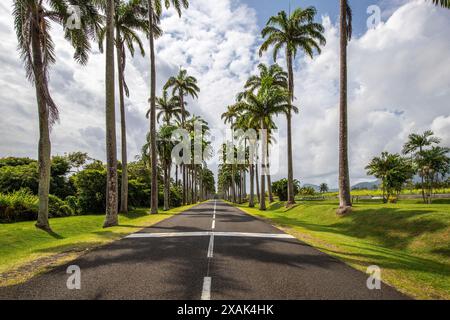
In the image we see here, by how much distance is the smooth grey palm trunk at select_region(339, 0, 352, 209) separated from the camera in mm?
18297

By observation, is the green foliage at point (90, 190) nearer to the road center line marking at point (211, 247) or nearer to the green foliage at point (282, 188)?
the road center line marking at point (211, 247)

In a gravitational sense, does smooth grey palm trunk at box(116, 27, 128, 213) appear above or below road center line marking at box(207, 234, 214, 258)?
above

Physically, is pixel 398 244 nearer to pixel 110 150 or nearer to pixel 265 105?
pixel 110 150

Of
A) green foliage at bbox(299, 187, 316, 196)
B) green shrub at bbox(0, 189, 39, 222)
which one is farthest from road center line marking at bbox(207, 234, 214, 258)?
green foliage at bbox(299, 187, 316, 196)

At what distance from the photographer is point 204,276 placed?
17.8 feet

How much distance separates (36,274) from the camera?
5.77 metres

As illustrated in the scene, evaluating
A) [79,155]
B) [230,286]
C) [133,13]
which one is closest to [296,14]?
[133,13]

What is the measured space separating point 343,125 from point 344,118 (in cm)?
48

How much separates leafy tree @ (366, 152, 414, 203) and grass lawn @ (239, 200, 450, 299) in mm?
28493

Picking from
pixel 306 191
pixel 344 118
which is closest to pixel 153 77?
pixel 344 118

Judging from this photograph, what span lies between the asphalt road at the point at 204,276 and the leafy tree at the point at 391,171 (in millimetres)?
40348

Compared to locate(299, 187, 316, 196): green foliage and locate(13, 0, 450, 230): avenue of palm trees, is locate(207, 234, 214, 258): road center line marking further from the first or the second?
locate(299, 187, 316, 196): green foliage

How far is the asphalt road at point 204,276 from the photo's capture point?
181 inches
